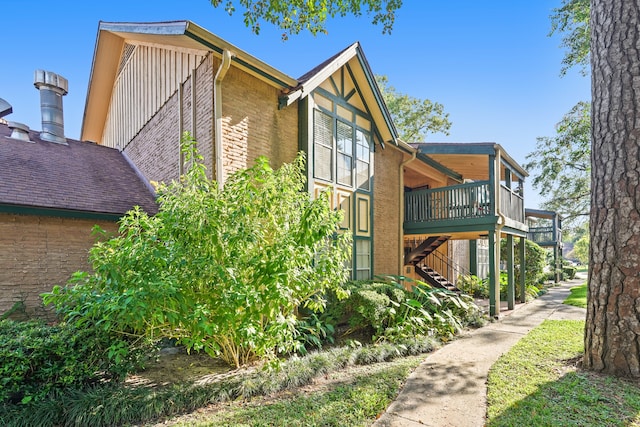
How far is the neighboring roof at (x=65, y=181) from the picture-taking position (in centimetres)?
674

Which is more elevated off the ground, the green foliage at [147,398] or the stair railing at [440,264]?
the stair railing at [440,264]

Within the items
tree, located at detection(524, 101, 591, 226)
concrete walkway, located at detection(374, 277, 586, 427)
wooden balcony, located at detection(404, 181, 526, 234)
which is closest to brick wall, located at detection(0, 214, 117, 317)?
concrete walkway, located at detection(374, 277, 586, 427)

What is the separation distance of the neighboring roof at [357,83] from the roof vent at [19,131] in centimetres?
758

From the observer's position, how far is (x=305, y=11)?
739 cm

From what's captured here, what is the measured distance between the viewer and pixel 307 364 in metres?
5.45

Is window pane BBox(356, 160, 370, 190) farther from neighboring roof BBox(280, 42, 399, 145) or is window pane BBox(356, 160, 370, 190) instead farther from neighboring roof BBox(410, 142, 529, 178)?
neighboring roof BBox(410, 142, 529, 178)

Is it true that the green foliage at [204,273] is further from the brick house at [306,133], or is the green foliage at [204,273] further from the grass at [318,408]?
the brick house at [306,133]

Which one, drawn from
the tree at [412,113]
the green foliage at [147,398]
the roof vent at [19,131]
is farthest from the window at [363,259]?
the tree at [412,113]

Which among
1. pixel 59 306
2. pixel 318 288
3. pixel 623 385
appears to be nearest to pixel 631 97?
pixel 623 385

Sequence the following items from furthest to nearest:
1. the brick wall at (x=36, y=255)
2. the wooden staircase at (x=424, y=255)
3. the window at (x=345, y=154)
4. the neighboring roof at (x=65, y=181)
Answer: the wooden staircase at (x=424, y=255) < the window at (x=345, y=154) < the neighboring roof at (x=65, y=181) < the brick wall at (x=36, y=255)

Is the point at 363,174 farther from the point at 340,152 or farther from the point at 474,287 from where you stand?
the point at 474,287

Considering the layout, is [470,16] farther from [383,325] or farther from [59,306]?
[59,306]

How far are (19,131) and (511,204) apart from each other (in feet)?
51.5

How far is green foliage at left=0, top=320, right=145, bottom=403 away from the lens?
3875 mm
